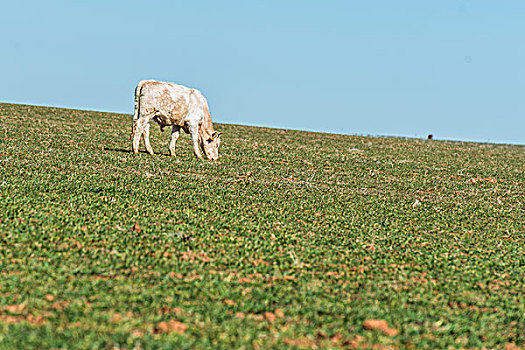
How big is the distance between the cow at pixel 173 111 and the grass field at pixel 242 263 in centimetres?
450

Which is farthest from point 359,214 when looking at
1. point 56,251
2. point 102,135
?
point 102,135

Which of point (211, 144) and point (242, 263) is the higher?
point (211, 144)

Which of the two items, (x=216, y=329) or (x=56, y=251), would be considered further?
(x=56, y=251)

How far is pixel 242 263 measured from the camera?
22.5 ft

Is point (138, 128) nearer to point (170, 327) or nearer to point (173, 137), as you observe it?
point (173, 137)

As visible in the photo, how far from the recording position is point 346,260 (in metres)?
7.41

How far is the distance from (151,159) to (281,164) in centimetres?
513

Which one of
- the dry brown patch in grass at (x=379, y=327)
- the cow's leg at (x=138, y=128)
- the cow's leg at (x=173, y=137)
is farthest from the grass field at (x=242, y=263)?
the cow's leg at (x=173, y=137)

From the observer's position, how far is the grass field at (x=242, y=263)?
4.71 meters

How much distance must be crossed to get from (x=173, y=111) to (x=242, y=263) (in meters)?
12.8

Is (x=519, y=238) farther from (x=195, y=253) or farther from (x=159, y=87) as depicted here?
(x=159, y=87)

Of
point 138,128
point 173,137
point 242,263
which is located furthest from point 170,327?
point 173,137

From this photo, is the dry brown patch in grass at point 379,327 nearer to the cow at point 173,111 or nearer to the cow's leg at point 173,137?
the cow at point 173,111

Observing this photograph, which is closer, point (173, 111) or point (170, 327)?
point (170, 327)
